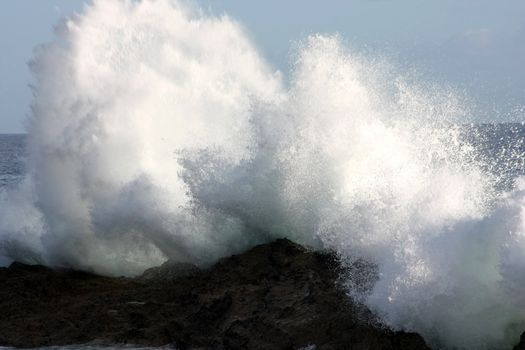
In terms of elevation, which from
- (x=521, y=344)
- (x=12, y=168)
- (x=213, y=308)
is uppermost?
(x=12, y=168)

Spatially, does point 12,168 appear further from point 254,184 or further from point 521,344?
point 521,344

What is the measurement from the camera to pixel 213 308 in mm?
8336

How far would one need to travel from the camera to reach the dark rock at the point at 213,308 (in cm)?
743

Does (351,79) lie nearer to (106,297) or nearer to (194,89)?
(194,89)

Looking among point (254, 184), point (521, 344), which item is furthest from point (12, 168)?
point (521, 344)

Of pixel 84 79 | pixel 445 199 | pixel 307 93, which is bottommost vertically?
pixel 445 199

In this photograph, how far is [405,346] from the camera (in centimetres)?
695

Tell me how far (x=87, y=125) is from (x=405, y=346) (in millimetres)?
7655

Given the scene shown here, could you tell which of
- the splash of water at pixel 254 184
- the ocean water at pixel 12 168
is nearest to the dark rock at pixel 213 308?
the splash of water at pixel 254 184

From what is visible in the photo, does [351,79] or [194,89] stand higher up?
[194,89]

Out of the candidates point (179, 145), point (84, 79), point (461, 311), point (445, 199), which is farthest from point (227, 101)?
point (461, 311)

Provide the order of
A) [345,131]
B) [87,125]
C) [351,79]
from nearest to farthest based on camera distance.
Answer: [345,131] < [351,79] < [87,125]

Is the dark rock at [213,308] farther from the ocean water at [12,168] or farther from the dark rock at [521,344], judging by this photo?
the ocean water at [12,168]

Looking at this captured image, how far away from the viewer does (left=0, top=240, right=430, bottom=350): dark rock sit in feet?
24.4
